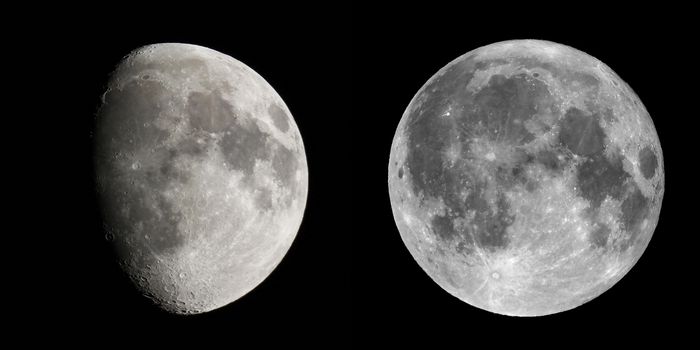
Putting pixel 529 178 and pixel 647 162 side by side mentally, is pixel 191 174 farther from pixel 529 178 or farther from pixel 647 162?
pixel 647 162

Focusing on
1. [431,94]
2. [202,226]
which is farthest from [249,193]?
[431,94]

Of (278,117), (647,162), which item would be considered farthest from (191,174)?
(647,162)

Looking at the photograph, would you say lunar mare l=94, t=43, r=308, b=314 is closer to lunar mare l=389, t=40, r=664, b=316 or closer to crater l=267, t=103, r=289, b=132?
crater l=267, t=103, r=289, b=132

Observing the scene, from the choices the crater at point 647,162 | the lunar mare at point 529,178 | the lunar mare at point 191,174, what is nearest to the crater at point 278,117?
the lunar mare at point 191,174

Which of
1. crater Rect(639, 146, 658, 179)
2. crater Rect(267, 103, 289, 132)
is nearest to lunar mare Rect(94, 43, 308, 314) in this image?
crater Rect(267, 103, 289, 132)

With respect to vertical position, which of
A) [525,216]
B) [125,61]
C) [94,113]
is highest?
[125,61]

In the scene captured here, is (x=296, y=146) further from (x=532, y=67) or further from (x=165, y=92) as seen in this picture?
(x=532, y=67)

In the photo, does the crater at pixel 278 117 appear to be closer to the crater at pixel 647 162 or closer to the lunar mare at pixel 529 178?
the lunar mare at pixel 529 178
